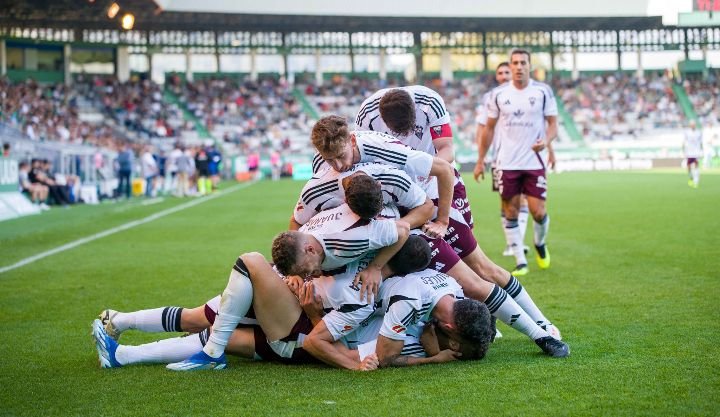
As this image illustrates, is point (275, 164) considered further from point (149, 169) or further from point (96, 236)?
point (96, 236)

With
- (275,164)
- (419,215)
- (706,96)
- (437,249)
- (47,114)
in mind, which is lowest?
(437,249)

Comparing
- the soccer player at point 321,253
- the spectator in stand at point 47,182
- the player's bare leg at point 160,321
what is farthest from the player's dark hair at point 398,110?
the spectator in stand at point 47,182

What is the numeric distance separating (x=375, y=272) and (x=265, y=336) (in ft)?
2.88

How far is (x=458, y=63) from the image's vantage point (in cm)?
6906

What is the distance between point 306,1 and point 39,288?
46.6 metres

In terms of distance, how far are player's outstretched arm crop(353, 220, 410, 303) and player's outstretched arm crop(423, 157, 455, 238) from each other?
501mm

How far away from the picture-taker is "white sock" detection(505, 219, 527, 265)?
1066 centimetres

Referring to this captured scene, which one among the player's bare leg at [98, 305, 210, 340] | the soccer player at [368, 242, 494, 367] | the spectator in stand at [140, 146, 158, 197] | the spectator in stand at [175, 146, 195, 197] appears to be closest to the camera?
the soccer player at [368, 242, 494, 367]

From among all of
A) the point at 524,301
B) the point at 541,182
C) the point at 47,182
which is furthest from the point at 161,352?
the point at 47,182

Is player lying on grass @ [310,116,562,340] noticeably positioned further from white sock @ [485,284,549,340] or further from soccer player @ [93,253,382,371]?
soccer player @ [93,253,382,371]

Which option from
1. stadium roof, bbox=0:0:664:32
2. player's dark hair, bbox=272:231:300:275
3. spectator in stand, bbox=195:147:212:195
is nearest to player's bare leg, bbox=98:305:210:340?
player's dark hair, bbox=272:231:300:275

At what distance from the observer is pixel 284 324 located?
6082 millimetres

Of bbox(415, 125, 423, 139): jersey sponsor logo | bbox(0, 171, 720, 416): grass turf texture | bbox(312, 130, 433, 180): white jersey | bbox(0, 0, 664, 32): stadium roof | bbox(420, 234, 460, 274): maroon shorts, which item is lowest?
bbox(0, 171, 720, 416): grass turf texture

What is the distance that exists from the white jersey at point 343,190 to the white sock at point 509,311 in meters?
0.79
